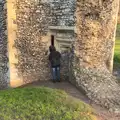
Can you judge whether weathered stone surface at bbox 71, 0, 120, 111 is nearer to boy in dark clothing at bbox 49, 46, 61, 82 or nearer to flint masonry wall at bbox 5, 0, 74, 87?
flint masonry wall at bbox 5, 0, 74, 87

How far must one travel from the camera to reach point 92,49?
9836mm

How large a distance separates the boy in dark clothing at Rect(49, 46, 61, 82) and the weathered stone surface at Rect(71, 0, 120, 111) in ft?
Answer: 2.71

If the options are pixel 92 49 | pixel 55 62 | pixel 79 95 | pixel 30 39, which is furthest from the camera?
pixel 30 39

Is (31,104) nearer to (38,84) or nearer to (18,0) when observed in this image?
(38,84)

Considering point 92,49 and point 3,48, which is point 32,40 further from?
point 92,49

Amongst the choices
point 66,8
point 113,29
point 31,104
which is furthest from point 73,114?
point 113,29

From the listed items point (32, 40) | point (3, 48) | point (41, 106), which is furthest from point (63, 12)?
point (41, 106)

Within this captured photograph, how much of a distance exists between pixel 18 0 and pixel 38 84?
299 cm

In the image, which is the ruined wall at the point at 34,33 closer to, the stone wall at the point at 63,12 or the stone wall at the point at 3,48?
the stone wall at the point at 63,12

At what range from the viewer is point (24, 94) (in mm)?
8344

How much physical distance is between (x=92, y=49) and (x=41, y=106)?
307 cm

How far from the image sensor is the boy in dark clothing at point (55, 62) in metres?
10.4

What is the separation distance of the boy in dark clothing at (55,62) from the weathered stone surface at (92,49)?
826mm

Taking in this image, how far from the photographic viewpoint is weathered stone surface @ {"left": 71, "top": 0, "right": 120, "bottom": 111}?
930 centimetres
